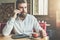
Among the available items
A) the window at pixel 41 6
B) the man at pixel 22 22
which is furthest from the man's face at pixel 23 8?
the window at pixel 41 6

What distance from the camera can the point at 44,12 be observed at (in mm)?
1367

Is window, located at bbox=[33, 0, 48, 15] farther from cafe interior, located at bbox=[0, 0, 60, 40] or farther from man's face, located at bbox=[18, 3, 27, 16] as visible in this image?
man's face, located at bbox=[18, 3, 27, 16]

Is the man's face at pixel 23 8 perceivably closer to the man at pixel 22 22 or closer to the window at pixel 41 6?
the man at pixel 22 22

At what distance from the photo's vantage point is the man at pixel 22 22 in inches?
52.9

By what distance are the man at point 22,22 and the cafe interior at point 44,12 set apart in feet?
0.14

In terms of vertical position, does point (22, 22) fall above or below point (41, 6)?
below

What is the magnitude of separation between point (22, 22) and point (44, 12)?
265 millimetres

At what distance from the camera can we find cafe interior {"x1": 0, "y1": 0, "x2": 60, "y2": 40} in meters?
1.35

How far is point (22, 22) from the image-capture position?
1.38m

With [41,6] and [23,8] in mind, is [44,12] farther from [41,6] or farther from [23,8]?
[23,8]

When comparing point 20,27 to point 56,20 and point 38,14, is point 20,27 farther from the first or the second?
point 56,20

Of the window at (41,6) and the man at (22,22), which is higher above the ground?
the window at (41,6)

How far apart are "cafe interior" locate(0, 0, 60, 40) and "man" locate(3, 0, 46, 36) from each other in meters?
0.04

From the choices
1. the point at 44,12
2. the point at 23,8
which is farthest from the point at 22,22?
the point at 44,12
